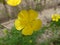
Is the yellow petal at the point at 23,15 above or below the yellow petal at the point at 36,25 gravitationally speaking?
above

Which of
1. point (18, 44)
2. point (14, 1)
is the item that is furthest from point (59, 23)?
point (14, 1)

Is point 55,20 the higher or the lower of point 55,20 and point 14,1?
the lower

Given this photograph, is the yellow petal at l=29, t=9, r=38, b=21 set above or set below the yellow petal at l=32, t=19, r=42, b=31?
above

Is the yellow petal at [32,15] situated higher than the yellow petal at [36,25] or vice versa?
the yellow petal at [32,15]

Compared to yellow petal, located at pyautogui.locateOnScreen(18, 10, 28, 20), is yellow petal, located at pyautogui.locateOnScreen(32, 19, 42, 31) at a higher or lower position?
lower

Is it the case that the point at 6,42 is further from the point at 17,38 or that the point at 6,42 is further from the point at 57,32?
the point at 57,32

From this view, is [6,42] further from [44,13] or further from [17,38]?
[44,13]

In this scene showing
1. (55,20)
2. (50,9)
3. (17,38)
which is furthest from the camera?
(50,9)

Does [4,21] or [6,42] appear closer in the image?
Result: [6,42]

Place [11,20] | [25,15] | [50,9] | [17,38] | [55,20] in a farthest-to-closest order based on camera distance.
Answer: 1. [50,9]
2. [11,20]
3. [55,20]
4. [17,38]
5. [25,15]
